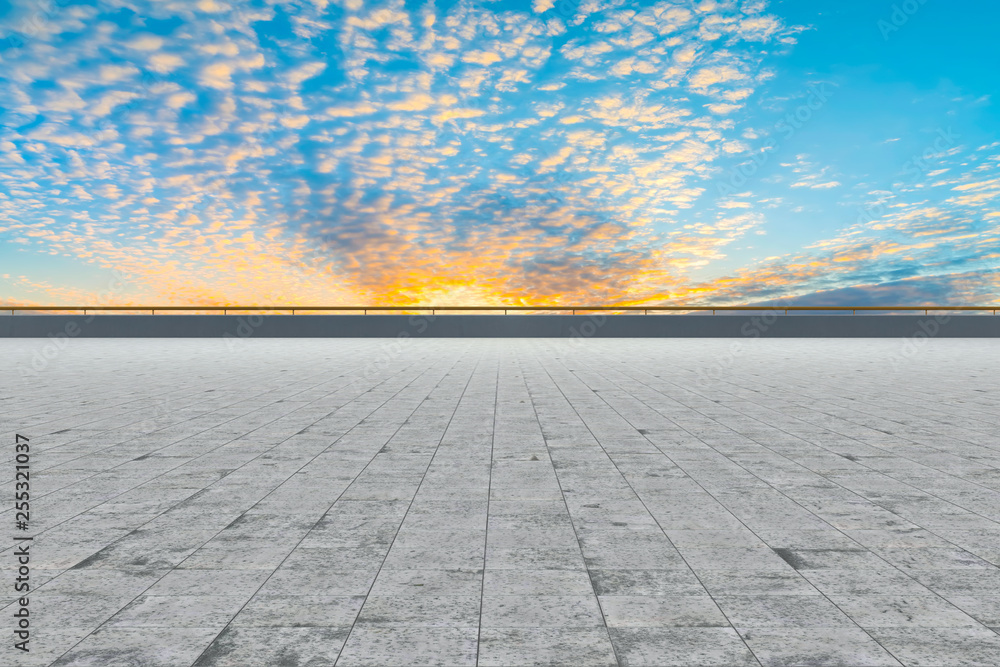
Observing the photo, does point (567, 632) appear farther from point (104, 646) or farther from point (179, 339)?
point (179, 339)

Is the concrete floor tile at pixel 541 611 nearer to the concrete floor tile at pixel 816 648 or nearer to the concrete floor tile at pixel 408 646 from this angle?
the concrete floor tile at pixel 408 646

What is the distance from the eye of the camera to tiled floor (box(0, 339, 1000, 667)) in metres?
2.69

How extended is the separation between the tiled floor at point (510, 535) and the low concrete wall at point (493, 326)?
22.7 meters

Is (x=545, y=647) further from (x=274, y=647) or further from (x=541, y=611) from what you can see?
(x=274, y=647)

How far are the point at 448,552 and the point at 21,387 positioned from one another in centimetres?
1130

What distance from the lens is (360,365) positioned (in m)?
15.7

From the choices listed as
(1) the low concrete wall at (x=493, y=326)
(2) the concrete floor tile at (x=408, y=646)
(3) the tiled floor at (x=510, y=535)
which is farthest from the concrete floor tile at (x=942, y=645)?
(1) the low concrete wall at (x=493, y=326)

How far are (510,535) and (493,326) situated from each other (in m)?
28.3

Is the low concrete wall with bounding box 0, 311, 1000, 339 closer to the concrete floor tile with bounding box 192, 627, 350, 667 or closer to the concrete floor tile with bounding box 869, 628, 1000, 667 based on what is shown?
the concrete floor tile with bounding box 192, 627, 350, 667

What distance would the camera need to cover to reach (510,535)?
393 cm

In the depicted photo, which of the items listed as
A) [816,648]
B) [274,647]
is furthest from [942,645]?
[274,647]

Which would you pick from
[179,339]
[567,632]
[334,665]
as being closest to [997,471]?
[567,632]

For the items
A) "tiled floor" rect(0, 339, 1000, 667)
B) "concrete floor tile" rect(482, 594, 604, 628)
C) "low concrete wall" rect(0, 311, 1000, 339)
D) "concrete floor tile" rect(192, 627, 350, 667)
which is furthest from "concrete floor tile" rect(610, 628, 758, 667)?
"low concrete wall" rect(0, 311, 1000, 339)

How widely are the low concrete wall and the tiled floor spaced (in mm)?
22696
